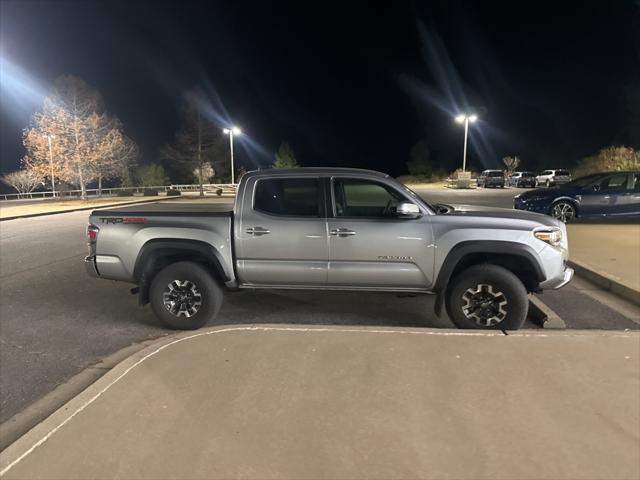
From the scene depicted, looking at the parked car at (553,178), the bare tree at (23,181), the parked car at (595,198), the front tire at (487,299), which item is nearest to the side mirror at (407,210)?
the front tire at (487,299)

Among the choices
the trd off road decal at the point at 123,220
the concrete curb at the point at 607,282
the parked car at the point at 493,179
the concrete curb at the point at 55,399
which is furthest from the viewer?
the parked car at the point at 493,179

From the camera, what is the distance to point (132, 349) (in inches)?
189

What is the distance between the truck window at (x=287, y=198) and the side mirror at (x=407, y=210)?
891 mm

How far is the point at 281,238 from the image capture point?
17.1 ft

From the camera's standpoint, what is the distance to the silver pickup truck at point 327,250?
195 inches

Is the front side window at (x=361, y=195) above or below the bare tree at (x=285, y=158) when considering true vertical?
below

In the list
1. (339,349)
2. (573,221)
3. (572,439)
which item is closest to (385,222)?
(339,349)

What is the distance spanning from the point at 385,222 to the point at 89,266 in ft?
11.5

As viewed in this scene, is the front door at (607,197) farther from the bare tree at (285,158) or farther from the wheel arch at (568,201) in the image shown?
the bare tree at (285,158)

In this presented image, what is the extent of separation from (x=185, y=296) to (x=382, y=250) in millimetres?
2259

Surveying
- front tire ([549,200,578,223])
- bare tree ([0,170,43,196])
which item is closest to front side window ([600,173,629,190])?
front tire ([549,200,578,223])

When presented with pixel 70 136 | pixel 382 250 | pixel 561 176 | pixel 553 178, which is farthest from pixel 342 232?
pixel 561 176

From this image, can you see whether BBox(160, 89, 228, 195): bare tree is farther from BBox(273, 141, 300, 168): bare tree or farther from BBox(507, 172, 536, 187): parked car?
BBox(507, 172, 536, 187): parked car

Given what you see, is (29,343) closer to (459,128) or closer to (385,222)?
(385,222)
